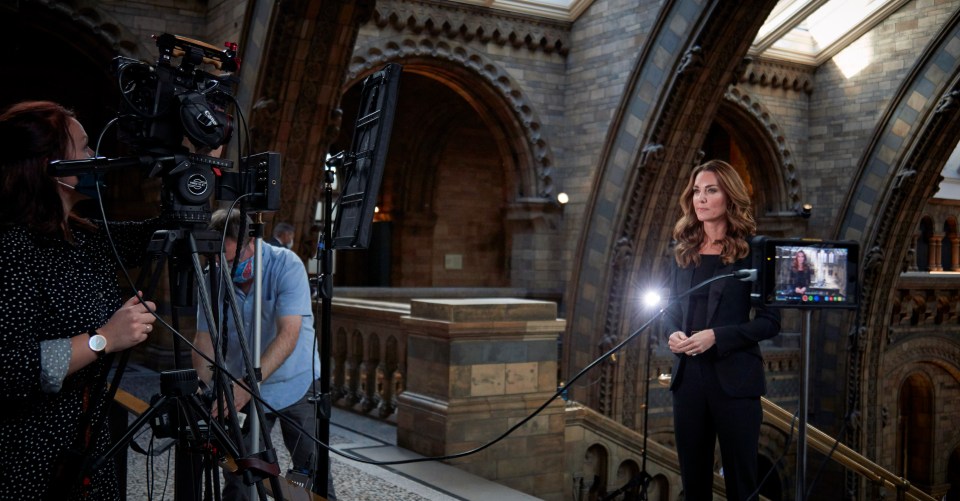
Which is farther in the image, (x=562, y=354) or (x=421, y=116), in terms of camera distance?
(x=421, y=116)

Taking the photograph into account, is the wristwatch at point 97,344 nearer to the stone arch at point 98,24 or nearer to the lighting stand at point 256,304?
the lighting stand at point 256,304

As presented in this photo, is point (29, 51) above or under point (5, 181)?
above

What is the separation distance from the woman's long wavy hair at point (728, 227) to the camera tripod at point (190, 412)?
1.31m

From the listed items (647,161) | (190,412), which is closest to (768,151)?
(647,161)

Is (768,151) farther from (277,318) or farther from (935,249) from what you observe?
(277,318)

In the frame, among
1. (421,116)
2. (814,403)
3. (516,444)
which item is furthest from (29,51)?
(814,403)

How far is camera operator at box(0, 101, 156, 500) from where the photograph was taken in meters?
1.79

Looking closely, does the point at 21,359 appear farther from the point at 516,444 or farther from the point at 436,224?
the point at 436,224

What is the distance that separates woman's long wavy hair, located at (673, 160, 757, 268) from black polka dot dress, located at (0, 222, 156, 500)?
1.59m

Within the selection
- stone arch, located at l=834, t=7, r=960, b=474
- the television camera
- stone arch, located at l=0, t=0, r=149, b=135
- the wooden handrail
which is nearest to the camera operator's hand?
the television camera

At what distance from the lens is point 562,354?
502 inches

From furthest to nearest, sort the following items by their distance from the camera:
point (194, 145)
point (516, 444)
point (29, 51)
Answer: point (29, 51)
point (516, 444)
point (194, 145)

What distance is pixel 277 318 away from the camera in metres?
2.95

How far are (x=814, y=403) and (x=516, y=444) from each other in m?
11.7
